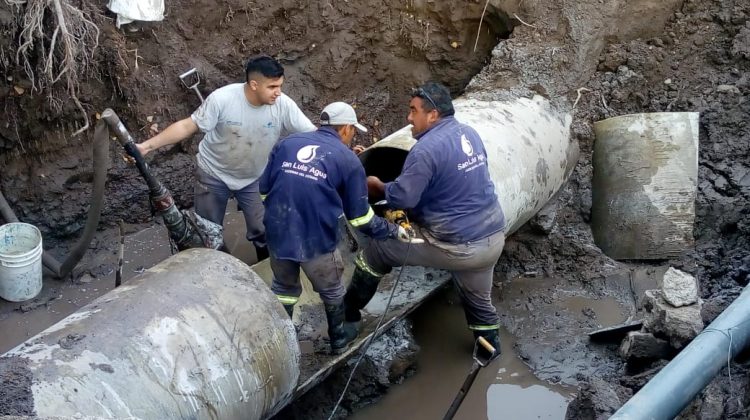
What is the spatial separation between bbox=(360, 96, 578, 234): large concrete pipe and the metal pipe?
1941 millimetres

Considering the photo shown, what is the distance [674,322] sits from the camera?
506cm

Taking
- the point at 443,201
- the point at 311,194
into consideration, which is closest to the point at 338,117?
the point at 311,194

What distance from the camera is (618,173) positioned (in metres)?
6.86

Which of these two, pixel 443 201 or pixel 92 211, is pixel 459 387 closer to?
pixel 443 201

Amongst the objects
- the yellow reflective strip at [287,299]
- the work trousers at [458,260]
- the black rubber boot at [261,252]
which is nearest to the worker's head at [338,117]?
the work trousers at [458,260]

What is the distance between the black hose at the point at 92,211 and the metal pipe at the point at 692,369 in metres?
3.49

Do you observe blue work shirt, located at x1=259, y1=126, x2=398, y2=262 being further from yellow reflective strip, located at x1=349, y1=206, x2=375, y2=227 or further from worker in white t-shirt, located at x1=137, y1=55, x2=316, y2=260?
worker in white t-shirt, located at x1=137, y1=55, x2=316, y2=260

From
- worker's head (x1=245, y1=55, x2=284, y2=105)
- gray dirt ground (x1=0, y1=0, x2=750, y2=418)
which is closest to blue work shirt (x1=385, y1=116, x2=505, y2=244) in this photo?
worker's head (x1=245, y1=55, x2=284, y2=105)

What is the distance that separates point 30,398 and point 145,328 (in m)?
0.67

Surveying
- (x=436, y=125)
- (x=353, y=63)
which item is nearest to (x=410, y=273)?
(x=436, y=125)

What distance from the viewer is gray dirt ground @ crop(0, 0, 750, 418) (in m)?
6.46

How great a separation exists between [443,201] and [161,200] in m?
1.84

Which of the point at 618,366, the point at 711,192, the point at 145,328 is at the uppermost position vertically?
the point at 145,328

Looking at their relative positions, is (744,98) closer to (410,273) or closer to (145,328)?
(410,273)
